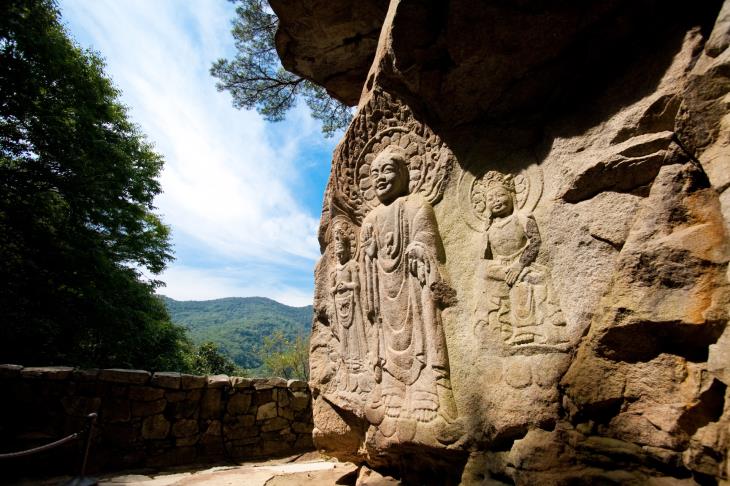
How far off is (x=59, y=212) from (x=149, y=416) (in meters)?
4.72

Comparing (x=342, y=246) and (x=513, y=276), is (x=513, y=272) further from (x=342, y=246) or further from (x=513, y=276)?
(x=342, y=246)

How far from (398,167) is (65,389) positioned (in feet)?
18.1

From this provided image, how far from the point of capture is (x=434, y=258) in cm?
275

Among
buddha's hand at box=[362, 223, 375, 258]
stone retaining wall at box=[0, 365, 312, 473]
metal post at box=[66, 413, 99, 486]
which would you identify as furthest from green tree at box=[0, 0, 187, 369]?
buddha's hand at box=[362, 223, 375, 258]

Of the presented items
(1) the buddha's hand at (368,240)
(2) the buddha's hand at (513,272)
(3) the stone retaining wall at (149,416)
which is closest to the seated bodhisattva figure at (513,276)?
(2) the buddha's hand at (513,272)

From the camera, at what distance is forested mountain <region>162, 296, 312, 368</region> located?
48.5 metres

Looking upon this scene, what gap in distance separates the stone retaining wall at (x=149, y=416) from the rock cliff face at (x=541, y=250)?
336 cm

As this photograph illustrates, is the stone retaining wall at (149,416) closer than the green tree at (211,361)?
Yes

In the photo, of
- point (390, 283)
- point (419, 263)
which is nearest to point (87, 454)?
point (390, 283)

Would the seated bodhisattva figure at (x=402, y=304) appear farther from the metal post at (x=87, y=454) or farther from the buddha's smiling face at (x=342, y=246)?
the metal post at (x=87, y=454)

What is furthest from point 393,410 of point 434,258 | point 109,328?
point 109,328

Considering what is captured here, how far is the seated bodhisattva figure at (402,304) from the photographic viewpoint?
2608mm

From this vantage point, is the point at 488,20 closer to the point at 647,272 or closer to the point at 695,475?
the point at 647,272

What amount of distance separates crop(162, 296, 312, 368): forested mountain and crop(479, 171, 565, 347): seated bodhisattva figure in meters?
43.5
